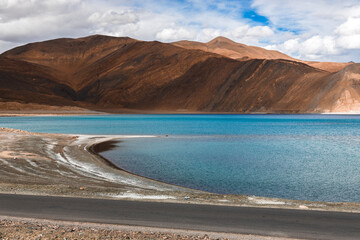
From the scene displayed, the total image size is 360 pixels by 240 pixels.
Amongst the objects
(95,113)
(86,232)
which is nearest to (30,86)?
(95,113)

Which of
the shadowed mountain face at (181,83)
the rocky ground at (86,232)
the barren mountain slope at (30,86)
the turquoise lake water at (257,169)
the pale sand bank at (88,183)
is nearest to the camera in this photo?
the rocky ground at (86,232)

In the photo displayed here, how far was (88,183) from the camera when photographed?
14.5 metres

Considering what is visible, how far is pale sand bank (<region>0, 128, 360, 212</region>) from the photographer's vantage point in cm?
1009

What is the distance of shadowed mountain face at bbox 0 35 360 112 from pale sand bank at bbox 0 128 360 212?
10908 centimetres

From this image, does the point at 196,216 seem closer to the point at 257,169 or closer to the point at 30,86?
the point at 257,169

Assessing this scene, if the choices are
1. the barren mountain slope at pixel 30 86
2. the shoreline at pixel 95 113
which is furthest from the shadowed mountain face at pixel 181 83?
the shoreline at pixel 95 113

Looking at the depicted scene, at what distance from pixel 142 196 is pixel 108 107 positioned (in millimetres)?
153140

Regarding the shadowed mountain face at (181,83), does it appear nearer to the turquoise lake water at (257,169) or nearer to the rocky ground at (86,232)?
the turquoise lake water at (257,169)

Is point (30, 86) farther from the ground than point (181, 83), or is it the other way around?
point (181, 83)

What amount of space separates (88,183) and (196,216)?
7.03 m

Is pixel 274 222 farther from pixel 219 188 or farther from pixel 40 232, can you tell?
pixel 219 188

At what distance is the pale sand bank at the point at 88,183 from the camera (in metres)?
10.1

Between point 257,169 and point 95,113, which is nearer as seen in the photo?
point 257,169

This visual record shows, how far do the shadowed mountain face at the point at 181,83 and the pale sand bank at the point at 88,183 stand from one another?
109 meters
